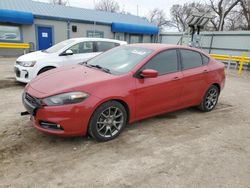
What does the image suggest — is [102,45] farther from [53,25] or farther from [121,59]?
[53,25]

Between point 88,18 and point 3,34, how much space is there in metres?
7.12

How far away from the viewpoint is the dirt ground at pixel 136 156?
2.76 metres

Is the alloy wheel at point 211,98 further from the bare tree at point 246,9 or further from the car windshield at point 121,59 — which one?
the bare tree at point 246,9

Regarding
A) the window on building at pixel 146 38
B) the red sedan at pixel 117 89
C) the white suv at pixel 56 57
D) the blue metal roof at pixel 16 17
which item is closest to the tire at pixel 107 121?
the red sedan at pixel 117 89

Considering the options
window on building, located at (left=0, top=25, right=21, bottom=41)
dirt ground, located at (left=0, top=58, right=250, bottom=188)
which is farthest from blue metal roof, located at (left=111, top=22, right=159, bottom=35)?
dirt ground, located at (left=0, top=58, right=250, bottom=188)

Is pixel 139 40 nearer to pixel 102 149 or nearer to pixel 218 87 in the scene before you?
pixel 218 87

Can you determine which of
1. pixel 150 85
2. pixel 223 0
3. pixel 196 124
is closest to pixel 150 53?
pixel 150 85

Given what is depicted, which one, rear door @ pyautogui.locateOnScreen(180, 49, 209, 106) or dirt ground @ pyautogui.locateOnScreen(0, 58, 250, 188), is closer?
dirt ground @ pyautogui.locateOnScreen(0, 58, 250, 188)

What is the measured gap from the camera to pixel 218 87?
5.51 metres

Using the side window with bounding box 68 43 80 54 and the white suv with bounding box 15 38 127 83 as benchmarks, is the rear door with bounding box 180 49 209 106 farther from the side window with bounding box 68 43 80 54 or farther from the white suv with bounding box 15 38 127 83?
the side window with bounding box 68 43 80 54

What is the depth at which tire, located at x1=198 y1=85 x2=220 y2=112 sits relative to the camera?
17.3ft

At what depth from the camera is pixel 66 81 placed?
3551mm

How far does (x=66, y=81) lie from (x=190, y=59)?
2774 millimetres

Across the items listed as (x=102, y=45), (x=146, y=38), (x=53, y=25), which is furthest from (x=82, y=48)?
(x=146, y=38)
